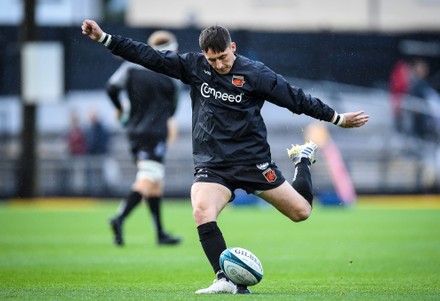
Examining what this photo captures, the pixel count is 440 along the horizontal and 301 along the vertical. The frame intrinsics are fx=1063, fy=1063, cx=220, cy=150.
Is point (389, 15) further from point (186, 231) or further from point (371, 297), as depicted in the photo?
point (371, 297)

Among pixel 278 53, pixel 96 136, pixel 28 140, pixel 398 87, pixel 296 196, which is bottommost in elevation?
pixel 28 140

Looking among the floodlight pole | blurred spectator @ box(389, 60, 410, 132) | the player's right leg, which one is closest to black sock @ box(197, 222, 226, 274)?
the player's right leg

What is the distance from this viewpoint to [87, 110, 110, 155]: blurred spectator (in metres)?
21.5

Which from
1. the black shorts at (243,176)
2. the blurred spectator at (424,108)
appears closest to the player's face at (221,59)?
the black shorts at (243,176)

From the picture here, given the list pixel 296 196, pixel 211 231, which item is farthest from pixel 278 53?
pixel 211 231

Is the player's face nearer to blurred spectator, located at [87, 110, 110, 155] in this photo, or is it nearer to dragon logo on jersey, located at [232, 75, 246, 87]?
dragon logo on jersey, located at [232, 75, 246, 87]

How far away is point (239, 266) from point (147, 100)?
216 inches

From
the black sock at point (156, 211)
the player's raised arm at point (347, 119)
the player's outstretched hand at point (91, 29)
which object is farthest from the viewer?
the black sock at point (156, 211)

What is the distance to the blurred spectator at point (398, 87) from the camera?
2220 centimetres

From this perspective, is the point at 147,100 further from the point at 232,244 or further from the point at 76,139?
the point at 76,139

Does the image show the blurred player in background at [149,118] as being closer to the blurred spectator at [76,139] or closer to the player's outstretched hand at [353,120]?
the player's outstretched hand at [353,120]

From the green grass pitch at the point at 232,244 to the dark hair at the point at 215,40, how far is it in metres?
1.69

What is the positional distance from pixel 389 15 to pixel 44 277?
23.9 m

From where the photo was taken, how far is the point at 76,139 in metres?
21.6
